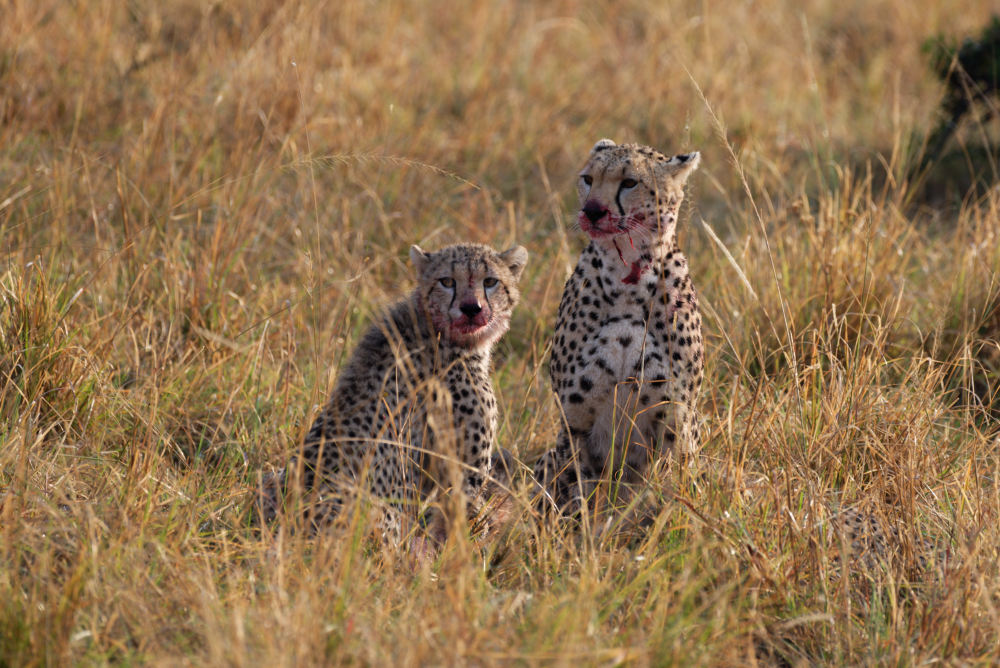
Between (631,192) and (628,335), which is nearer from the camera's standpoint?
(631,192)

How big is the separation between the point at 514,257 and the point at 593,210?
671mm

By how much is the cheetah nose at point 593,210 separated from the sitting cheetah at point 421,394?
1.70ft

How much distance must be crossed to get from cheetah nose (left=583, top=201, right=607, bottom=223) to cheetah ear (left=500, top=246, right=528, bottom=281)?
587 millimetres

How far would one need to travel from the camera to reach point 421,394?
3658 millimetres

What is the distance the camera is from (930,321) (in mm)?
4734

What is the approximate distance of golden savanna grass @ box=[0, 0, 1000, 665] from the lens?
8.79 ft

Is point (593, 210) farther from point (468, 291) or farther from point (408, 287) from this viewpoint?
point (408, 287)

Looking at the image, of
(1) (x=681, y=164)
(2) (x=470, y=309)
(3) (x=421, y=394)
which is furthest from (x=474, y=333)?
(1) (x=681, y=164)

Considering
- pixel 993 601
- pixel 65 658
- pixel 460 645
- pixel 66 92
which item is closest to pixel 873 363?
pixel 993 601

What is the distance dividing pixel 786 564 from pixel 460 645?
0.99 m

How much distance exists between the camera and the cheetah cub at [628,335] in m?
3.42

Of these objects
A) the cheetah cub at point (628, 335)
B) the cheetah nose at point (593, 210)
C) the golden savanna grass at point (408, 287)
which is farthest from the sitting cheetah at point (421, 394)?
the cheetah nose at point (593, 210)

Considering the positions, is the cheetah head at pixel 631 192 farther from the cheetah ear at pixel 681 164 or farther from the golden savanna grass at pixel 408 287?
the golden savanna grass at pixel 408 287

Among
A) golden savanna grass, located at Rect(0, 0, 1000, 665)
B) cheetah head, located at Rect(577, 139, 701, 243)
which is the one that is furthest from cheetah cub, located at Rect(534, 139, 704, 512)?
golden savanna grass, located at Rect(0, 0, 1000, 665)
